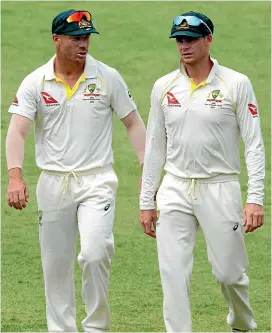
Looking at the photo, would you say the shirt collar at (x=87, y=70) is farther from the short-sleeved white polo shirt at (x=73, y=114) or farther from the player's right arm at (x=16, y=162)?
the player's right arm at (x=16, y=162)

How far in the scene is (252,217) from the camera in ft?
29.8

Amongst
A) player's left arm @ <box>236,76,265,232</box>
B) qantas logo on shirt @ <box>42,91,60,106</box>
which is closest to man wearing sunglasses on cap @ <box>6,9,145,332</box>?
qantas logo on shirt @ <box>42,91,60,106</box>

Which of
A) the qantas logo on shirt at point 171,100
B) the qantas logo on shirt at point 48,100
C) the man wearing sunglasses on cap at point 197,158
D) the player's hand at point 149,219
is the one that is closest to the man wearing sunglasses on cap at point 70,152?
the qantas logo on shirt at point 48,100

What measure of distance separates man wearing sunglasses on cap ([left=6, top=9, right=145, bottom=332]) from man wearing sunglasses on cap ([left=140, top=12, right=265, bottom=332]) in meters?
0.44

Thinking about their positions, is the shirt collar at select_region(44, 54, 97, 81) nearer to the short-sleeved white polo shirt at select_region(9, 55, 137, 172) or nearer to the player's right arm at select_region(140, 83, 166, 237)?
the short-sleeved white polo shirt at select_region(9, 55, 137, 172)

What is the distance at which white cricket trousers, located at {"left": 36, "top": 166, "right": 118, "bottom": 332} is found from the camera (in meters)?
9.59

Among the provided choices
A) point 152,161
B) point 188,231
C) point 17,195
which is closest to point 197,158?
point 152,161

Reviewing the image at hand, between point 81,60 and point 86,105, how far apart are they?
313 millimetres

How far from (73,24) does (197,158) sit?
50.3 inches

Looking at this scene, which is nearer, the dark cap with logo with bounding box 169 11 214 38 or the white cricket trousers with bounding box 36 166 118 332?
the dark cap with logo with bounding box 169 11 214 38

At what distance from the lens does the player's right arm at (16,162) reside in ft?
31.1

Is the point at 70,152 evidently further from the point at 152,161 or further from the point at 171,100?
the point at 171,100

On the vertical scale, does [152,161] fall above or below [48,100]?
below

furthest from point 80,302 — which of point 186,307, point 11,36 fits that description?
point 11,36
